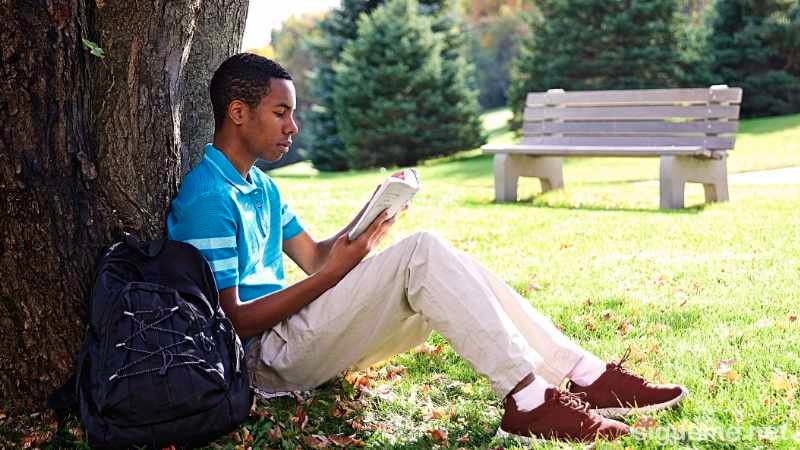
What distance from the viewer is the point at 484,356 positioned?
272cm

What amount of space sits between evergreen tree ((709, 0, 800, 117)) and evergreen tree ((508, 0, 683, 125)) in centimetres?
108

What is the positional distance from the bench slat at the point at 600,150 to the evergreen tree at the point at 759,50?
14362 mm

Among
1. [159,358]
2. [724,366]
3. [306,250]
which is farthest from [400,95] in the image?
[159,358]

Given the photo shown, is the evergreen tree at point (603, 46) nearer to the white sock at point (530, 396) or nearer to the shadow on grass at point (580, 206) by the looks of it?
the shadow on grass at point (580, 206)

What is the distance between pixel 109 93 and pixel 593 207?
18.5 feet

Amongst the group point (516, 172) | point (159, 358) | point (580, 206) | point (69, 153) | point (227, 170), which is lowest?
point (580, 206)

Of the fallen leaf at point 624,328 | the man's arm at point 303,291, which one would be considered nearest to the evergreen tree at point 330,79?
the fallen leaf at point 624,328

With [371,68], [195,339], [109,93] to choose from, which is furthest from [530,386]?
[371,68]

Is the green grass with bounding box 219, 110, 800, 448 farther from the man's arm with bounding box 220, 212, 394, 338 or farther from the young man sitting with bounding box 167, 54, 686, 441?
the man's arm with bounding box 220, 212, 394, 338

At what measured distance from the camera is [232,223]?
2.82m

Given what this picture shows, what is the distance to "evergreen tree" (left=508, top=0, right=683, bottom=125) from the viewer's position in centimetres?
2161

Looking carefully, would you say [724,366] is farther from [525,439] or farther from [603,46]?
[603,46]

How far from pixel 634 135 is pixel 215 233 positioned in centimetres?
695

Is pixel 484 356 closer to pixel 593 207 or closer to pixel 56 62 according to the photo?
pixel 56 62
